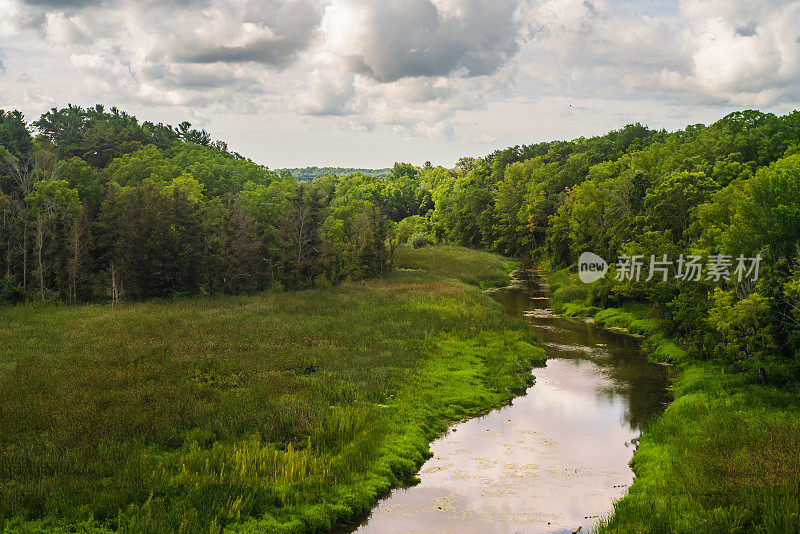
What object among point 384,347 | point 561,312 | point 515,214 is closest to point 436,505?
point 384,347

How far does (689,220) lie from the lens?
4678 cm

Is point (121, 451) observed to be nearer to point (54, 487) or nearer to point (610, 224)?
point (54, 487)

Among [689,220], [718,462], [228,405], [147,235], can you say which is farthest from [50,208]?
[718,462]

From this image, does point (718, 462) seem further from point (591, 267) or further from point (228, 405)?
point (591, 267)

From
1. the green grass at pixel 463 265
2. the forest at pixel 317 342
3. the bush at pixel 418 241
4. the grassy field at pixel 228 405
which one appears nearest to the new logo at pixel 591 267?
the forest at pixel 317 342

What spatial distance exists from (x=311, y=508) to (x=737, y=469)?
1182 centimetres

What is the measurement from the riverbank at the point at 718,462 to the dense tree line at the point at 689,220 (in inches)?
93.4

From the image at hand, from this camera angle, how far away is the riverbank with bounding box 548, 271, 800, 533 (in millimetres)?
14773

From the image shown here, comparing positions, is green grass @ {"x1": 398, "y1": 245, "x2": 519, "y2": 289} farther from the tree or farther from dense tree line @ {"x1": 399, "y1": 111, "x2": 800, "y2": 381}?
the tree

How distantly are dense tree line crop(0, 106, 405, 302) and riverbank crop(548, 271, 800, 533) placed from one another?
3701 cm

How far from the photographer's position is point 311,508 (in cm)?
1636

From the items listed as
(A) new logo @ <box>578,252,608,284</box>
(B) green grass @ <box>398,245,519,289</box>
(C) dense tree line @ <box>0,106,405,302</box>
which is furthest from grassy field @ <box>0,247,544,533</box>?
(B) green grass @ <box>398,245,519,289</box>

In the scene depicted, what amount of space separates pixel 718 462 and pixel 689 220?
107ft

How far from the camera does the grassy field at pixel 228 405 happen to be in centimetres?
1555
